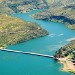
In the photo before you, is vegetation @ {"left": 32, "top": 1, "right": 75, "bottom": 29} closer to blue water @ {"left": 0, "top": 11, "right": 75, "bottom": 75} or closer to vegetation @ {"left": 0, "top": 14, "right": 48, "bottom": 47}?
vegetation @ {"left": 0, "top": 14, "right": 48, "bottom": 47}

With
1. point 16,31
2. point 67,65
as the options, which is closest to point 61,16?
point 16,31

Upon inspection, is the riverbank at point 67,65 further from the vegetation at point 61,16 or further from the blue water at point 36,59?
the vegetation at point 61,16

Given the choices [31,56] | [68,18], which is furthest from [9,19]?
[31,56]

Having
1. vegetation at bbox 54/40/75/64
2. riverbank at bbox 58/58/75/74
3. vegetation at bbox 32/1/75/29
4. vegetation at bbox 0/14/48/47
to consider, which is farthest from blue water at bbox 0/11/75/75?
vegetation at bbox 32/1/75/29

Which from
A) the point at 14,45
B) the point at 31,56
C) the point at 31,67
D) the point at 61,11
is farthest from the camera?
the point at 61,11

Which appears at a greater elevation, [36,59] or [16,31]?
[16,31]

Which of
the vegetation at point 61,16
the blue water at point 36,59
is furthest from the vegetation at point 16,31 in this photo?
the vegetation at point 61,16

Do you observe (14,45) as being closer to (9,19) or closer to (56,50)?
(56,50)

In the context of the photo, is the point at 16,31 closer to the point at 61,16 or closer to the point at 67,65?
the point at 67,65
